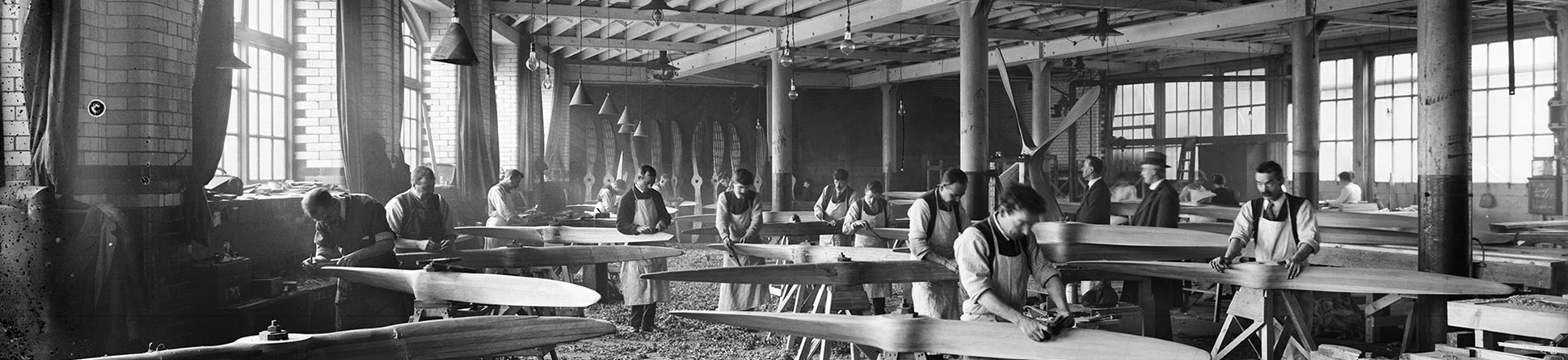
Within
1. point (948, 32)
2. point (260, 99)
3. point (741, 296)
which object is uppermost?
point (948, 32)

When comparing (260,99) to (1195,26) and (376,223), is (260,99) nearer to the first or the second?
(376,223)

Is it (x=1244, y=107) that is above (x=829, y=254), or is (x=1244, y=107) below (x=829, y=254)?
above

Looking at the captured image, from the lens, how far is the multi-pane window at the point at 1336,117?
16.5 metres

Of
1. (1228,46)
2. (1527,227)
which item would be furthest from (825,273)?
(1228,46)

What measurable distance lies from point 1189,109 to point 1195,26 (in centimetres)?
714

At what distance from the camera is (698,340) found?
284 inches

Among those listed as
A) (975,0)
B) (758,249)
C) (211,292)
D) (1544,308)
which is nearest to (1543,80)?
(975,0)

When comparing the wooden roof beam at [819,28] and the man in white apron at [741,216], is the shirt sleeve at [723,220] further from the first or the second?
the wooden roof beam at [819,28]

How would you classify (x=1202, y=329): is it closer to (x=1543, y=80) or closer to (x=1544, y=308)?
(x=1544, y=308)

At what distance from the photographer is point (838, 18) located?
40.7 ft

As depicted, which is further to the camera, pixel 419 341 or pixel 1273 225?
pixel 1273 225

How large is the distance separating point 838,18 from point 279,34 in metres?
6.23

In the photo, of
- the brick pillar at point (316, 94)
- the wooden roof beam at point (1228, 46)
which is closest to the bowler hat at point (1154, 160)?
the brick pillar at point (316, 94)

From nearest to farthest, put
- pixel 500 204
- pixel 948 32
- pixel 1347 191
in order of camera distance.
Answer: pixel 500 204 < pixel 948 32 < pixel 1347 191
